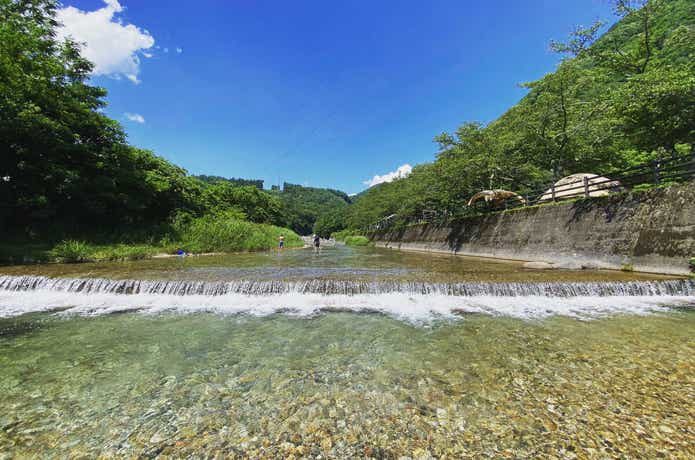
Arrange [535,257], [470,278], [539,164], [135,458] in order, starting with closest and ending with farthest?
[135,458] < [470,278] < [535,257] < [539,164]

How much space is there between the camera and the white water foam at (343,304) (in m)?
6.41

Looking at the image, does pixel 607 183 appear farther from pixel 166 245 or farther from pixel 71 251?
pixel 71 251

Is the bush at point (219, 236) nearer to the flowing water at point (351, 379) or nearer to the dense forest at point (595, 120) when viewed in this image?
the flowing water at point (351, 379)

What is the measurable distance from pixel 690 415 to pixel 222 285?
926 cm

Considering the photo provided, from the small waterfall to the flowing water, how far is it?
48cm

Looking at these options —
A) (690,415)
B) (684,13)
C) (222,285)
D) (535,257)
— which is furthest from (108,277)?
(684,13)

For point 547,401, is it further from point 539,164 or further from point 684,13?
point 684,13

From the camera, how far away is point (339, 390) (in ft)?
10.5

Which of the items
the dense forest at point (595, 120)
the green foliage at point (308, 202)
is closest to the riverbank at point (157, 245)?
the dense forest at point (595, 120)

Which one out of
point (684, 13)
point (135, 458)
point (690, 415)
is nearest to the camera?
point (135, 458)

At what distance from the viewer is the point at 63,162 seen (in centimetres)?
1627

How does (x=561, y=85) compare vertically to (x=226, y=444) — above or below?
above

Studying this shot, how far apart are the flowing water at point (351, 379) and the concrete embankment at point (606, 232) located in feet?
10.7

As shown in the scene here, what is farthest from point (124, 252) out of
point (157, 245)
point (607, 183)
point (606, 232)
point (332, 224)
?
point (332, 224)
